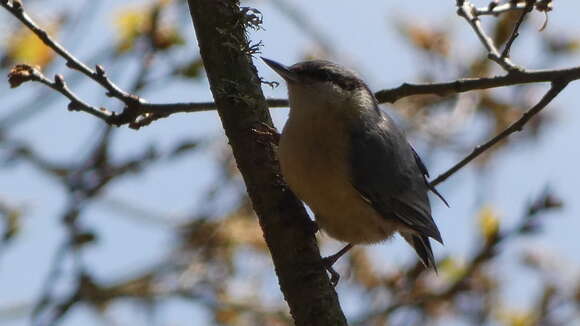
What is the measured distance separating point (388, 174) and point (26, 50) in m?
1.55

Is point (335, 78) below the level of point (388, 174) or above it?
above

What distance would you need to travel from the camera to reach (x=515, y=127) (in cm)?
277

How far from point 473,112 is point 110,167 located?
6.83 feet

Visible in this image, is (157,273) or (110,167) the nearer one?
(110,167)

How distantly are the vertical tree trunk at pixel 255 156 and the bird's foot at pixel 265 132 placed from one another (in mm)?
18

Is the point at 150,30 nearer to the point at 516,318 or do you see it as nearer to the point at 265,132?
the point at 265,132

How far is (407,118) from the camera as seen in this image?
444 centimetres

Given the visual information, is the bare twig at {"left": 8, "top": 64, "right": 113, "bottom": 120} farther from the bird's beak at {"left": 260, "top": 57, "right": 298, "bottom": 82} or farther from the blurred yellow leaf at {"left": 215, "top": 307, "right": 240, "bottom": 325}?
the blurred yellow leaf at {"left": 215, "top": 307, "right": 240, "bottom": 325}

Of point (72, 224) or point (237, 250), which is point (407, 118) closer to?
point (237, 250)

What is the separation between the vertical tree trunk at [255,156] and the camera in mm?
2582

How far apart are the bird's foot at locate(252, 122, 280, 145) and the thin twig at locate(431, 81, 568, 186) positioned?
A: 549mm

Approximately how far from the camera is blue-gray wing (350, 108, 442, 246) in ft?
10.8

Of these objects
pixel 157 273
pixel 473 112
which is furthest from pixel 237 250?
pixel 473 112

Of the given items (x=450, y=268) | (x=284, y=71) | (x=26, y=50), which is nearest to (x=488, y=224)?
(x=450, y=268)
